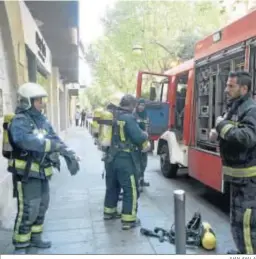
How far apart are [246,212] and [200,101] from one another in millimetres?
3342

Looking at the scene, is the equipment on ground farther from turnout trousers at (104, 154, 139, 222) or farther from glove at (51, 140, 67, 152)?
glove at (51, 140, 67, 152)

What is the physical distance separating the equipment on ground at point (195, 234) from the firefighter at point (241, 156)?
669mm

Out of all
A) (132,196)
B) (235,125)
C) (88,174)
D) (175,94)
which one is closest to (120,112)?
(132,196)

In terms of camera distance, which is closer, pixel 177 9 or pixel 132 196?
pixel 132 196

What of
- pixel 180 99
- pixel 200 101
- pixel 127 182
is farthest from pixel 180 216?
pixel 180 99

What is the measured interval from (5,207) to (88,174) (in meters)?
3.54

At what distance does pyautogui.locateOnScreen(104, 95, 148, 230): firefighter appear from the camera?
459cm

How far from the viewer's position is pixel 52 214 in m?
5.33

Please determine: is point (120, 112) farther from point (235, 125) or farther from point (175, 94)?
point (175, 94)

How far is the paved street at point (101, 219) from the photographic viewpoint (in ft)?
13.3

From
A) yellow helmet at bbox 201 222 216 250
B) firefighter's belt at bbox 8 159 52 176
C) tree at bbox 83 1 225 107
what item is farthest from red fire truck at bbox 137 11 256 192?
tree at bbox 83 1 225 107

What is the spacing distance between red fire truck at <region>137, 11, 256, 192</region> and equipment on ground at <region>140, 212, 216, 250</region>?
937 mm

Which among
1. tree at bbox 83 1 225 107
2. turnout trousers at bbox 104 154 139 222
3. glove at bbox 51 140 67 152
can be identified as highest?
tree at bbox 83 1 225 107

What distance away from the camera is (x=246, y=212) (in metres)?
3.18
